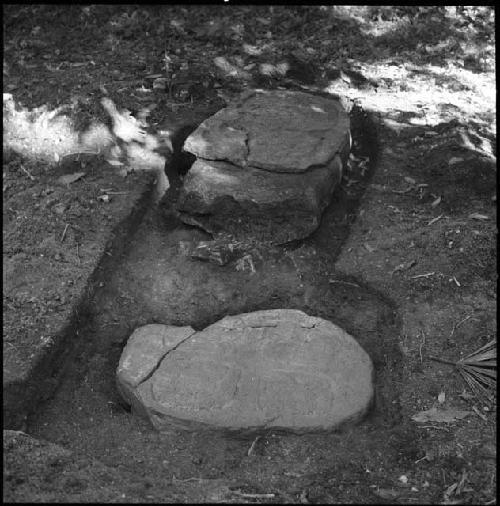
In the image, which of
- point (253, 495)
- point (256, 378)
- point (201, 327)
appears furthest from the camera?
point (201, 327)

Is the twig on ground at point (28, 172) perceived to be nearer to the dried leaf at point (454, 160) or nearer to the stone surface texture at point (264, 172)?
the stone surface texture at point (264, 172)

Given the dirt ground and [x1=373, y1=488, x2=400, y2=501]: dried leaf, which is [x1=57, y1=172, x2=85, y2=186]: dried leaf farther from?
[x1=373, y1=488, x2=400, y2=501]: dried leaf

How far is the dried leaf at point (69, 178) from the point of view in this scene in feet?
15.5

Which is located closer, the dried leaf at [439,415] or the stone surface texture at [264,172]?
the dried leaf at [439,415]

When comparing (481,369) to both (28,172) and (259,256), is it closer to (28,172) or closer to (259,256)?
(259,256)

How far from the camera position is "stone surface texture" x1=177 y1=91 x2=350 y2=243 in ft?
14.7

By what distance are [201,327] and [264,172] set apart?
113 centimetres

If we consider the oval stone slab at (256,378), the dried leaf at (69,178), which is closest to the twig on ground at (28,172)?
the dried leaf at (69,178)

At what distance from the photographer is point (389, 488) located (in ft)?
9.80

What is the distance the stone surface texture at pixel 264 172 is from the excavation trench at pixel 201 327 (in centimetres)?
15

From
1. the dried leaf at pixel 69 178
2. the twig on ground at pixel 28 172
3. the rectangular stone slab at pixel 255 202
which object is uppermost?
the rectangular stone slab at pixel 255 202

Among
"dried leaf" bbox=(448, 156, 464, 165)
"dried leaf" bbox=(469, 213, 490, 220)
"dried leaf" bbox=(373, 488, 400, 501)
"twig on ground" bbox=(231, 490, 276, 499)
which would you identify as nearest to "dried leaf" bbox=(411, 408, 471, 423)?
"dried leaf" bbox=(373, 488, 400, 501)

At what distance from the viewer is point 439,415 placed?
3354mm

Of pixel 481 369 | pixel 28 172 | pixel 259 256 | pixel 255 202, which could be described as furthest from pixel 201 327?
pixel 28 172
